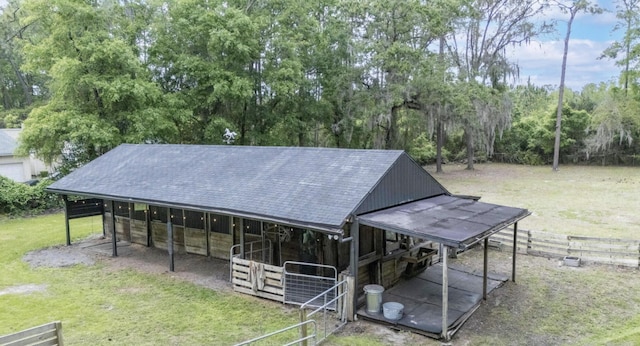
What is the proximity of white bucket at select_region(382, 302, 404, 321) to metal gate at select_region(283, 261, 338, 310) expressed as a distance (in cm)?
104

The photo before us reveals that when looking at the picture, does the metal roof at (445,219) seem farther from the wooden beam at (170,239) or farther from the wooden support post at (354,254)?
the wooden beam at (170,239)

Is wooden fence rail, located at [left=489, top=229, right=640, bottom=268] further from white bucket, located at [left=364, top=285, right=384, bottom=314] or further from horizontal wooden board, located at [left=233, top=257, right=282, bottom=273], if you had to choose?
horizontal wooden board, located at [left=233, top=257, right=282, bottom=273]

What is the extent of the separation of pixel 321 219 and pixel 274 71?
56.5 feet

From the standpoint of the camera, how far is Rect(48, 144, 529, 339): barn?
7.87 metres

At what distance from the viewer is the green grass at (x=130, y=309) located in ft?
24.1

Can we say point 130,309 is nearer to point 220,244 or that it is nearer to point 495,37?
point 220,244

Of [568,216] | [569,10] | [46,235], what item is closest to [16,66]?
[46,235]

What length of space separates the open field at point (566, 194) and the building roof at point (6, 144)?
2505 centimetres

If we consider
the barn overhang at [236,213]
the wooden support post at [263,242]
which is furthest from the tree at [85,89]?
the wooden support post at [263,242]

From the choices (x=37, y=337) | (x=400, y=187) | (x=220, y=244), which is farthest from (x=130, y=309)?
(x=400, y=187)

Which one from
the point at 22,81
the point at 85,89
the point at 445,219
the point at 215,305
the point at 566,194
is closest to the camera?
the point at 445,219

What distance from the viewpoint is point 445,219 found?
8320mm

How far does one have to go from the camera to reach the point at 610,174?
29.9 m

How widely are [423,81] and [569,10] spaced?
53.6 ft
